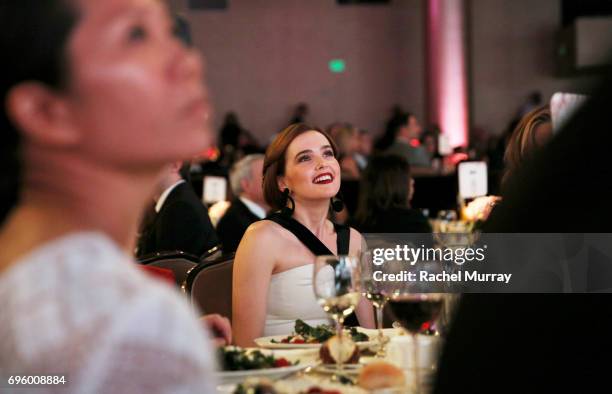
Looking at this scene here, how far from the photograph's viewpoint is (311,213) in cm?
331

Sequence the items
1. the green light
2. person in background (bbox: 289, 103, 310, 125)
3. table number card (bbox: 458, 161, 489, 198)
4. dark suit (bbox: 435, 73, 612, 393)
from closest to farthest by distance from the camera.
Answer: dark suit (bbox: 435, 73, 612, 393)
table number card (bbox: 458, 161, 489, 198)
person in background (bbox: 289, 103, 310, 125)
the green light

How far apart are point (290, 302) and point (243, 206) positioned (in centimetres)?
212

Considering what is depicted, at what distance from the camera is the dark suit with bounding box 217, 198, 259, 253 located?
5016mm

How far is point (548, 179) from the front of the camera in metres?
0.44

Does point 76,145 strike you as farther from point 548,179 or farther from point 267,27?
point 267,27

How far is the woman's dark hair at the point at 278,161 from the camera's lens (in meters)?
3.32

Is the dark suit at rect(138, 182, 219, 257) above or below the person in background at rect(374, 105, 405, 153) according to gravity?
below

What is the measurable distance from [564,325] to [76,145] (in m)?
0.38

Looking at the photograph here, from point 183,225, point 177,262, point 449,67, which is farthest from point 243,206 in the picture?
point 449,67

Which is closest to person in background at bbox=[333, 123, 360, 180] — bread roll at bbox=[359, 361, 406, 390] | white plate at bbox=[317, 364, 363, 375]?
white plate at bbox=[317, 364, 363, 375]

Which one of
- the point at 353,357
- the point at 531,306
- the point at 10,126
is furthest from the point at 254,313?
the point at 531,306

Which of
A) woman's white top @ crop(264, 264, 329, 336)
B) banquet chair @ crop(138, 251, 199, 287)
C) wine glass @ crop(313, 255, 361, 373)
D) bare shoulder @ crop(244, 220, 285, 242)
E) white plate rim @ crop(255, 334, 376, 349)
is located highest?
wine glass @ crop(313, 255, 361, 373)

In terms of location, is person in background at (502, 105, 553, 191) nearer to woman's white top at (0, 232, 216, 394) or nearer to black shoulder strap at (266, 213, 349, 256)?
black shoulder strap at (266, 213, 349, 256)

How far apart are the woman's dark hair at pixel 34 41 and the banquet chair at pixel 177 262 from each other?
2.52 meters
